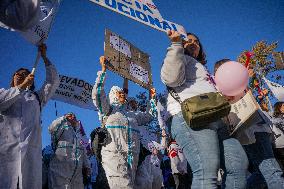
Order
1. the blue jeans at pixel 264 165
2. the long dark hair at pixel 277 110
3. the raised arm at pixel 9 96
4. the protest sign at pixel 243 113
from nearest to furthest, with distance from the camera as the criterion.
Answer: the protest sign at pixel 243 113
the blue jeans at pixel 264 165
the raised arm at pixel 9 96
the long dark hair at pixel 277 110

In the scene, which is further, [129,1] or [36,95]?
[36,95]

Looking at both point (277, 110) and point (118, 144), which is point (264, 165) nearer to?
point (118, 144)

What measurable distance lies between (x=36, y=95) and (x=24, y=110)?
34cm

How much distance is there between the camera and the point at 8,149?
11.0 ft

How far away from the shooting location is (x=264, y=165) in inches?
124

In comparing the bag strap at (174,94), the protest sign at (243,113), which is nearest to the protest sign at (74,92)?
the bag strap at (174,94)

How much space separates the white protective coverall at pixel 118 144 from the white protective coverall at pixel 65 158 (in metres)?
1.15

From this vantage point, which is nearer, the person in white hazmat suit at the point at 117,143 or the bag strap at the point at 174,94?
the bag strap at the point at 174,94

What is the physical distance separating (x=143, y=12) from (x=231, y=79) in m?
1.34

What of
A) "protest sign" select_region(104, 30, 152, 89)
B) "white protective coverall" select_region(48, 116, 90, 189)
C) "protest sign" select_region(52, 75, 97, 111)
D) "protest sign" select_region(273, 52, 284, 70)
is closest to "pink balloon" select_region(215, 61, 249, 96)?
"protest sign" select_region(104, 30, 152, 89)

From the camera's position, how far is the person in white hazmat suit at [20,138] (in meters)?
3.29

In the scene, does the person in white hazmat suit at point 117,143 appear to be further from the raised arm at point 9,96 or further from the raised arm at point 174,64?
the raised arm at point 174,64

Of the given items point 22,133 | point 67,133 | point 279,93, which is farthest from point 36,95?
point 279,93

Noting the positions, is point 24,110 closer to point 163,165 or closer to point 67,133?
point 67,133
